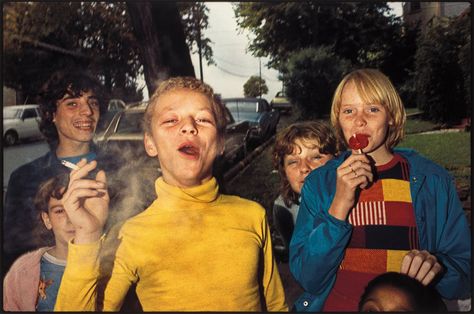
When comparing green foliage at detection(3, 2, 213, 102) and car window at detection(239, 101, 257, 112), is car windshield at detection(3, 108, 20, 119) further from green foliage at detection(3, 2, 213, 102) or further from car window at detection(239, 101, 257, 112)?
car window at detection(239, 101, 257, 112)

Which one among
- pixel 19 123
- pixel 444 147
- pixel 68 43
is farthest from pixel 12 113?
pixel 444 147

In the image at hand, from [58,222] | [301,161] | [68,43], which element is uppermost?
[68,43]

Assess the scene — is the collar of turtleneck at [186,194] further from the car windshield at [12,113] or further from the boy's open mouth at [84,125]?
the car windshield at [12,113]

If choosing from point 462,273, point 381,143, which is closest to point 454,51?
point 381,143

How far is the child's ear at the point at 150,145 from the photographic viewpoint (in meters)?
2.58

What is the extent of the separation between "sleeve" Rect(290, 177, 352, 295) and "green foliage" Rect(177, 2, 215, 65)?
2.96 ft

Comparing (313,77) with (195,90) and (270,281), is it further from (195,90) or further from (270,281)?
(270,281)

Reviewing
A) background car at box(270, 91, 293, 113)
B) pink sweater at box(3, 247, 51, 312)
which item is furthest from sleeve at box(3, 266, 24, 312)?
background car at box(270, 91, 293, 113)

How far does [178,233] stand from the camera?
2555 mm

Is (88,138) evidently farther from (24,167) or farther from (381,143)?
(381,143)

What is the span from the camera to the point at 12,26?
2.64 metres

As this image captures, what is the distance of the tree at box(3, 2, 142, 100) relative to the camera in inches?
105

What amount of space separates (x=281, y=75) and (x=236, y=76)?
256mm

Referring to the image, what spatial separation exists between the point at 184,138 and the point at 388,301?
1323 millimetres
